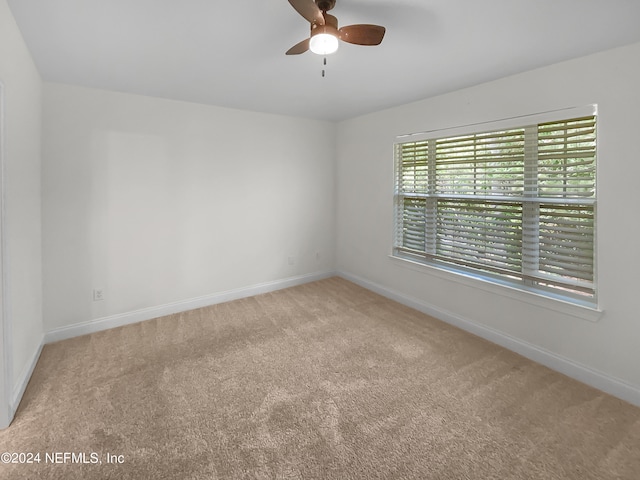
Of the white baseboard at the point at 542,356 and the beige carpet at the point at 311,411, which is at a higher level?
the white baseboard at the point at 542,356

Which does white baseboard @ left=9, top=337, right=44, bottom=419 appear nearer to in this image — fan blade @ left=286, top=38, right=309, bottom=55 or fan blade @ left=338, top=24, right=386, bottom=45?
fan blade @ left=286, top=38, right=309, bottom=55

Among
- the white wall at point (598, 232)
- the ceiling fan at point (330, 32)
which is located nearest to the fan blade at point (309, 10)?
the ceiling fan at point (330, 32)

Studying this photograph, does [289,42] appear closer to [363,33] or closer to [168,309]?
[363,33]

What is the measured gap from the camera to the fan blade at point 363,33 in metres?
1.70

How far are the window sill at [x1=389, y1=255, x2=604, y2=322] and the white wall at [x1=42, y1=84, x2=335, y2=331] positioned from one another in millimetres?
1763

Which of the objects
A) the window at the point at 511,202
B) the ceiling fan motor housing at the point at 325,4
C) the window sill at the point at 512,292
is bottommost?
the window sill at the point at 512,292

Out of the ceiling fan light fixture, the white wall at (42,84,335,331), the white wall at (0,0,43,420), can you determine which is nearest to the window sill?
the white wall at (42,84,335,331)

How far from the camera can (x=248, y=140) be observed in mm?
3959

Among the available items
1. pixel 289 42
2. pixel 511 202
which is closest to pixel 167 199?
pixel 289 42

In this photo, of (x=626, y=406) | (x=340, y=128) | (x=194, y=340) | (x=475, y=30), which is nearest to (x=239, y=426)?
(x=194, y=340)

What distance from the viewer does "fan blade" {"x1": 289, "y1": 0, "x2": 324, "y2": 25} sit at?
1.50 m

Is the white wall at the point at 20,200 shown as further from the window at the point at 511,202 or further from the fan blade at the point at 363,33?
the window at the point at 511,202

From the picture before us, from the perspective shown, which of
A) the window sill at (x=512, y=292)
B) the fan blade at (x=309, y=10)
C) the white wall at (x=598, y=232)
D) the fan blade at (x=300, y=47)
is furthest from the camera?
the window sill at (x=512, y=292)

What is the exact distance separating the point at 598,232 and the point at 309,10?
2.41 m
